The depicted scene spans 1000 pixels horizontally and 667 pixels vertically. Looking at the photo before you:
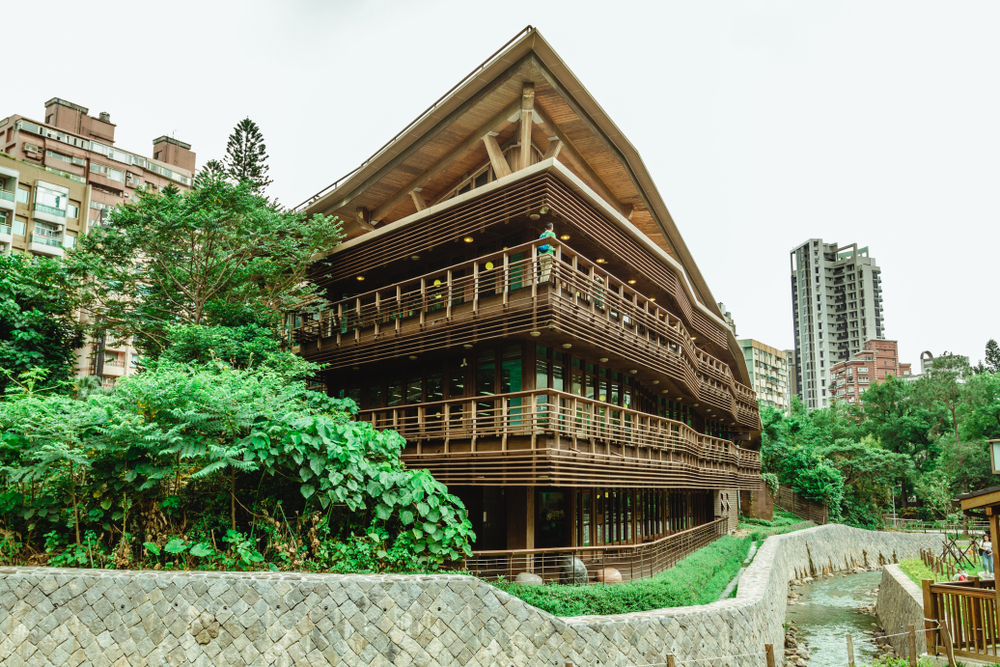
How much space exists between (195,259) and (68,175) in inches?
1575

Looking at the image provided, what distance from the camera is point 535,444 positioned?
12.5 meters

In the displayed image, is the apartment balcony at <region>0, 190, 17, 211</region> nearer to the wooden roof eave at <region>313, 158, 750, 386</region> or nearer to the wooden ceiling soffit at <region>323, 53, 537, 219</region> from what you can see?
the wooden ceiling soffit at <region>323, 53, 537, 219</region>

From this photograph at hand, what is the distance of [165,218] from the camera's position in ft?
53.5

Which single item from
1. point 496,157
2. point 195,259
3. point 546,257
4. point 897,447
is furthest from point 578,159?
point 897,447

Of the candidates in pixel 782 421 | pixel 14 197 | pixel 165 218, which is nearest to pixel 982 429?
pixel 782 421

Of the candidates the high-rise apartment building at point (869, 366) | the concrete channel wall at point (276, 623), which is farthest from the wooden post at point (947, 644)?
the high-rise apartment building at point (869, 366)

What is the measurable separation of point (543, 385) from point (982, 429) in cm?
4806

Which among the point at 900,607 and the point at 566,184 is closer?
the point at 566,184

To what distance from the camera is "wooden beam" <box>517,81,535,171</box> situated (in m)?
16.8

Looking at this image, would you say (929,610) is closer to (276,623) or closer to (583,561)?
(583,561)

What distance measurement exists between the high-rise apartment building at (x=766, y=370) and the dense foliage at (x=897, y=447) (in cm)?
3635

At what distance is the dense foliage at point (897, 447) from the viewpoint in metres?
39.2

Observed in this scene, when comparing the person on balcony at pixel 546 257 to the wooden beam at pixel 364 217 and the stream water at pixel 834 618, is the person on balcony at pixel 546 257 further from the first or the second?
the stream water at pixel 834 618

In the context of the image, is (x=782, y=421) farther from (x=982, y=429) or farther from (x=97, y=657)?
(x=97, y=657)
